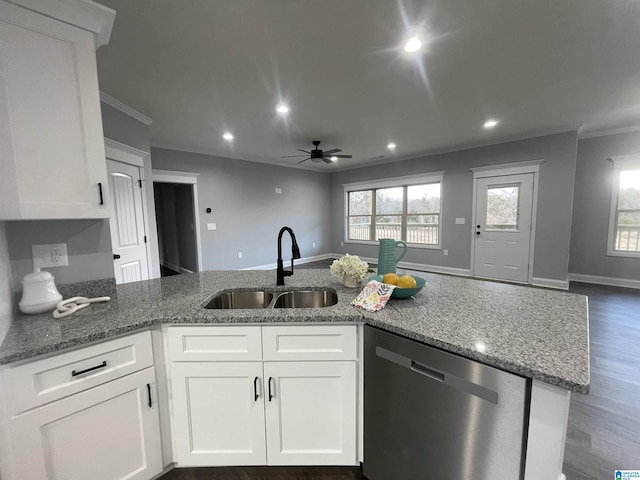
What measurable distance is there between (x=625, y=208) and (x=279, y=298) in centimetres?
587

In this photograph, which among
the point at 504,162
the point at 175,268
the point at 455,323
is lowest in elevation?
the point at 175,268

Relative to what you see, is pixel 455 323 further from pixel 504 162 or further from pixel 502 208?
pixel 504 162

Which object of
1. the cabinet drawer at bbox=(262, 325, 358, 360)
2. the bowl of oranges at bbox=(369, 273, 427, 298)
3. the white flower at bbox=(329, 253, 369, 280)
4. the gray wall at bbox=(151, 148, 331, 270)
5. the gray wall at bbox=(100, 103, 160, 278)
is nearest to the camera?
the cabinet drawer at bbox=(262, 325, 358, 360)

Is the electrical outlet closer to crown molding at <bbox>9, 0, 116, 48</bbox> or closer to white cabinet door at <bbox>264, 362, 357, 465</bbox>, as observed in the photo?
crown molding at <bbox>9, 0, 116, 48</bbox>

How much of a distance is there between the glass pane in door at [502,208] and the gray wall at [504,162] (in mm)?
324

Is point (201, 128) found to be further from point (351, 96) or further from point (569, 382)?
point (569, 382)

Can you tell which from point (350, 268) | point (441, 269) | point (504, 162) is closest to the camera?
point (350, 268)

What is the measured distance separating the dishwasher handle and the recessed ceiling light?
2171 millimetres

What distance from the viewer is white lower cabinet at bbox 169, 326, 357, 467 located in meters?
1.25

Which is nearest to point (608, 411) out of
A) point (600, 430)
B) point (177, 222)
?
point (600, 430)

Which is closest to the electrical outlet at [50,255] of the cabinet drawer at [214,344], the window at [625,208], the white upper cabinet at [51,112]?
the white upper cabinet at [51,112]

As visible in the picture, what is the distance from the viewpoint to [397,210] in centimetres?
638

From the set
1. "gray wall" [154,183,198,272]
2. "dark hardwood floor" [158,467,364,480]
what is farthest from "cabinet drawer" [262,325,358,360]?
"gray wall" [154,183,198,272]

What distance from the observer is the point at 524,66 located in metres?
2.35
